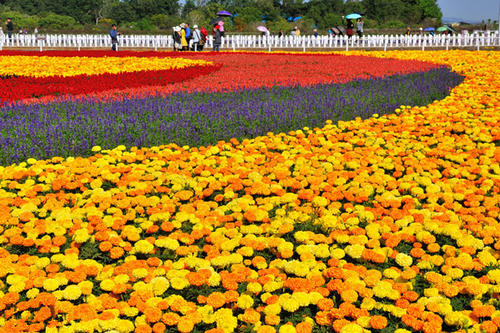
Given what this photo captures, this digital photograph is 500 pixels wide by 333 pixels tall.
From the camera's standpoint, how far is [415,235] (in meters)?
4.13

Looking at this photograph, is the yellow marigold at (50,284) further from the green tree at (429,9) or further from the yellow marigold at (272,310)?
the green tree at (429,9)

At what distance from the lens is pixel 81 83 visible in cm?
1155

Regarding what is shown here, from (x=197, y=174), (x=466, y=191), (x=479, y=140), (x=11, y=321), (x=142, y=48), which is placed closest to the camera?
(x=11, y=321)

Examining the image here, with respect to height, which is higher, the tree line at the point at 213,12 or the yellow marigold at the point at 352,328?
the tree line at the point at 213,12

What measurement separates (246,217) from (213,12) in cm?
7580

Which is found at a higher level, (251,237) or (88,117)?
(88,117)

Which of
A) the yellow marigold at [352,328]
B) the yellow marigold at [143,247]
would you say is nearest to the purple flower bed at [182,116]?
the yellow marigold at [143,247]

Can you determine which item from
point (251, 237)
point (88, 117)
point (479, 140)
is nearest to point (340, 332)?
point (251, 237)

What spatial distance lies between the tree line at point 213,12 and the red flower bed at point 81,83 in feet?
141

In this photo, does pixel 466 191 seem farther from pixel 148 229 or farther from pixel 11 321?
pixel 11 321

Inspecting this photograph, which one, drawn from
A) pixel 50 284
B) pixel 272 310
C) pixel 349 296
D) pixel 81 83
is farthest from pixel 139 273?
pixel 81 83

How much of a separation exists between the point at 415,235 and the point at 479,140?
11.9 ft

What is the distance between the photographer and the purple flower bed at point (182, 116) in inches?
264

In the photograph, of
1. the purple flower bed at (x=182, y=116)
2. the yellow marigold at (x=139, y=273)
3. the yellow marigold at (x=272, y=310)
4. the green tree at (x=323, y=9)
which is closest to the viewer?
the yellow marigold at (x=272, y=310)
